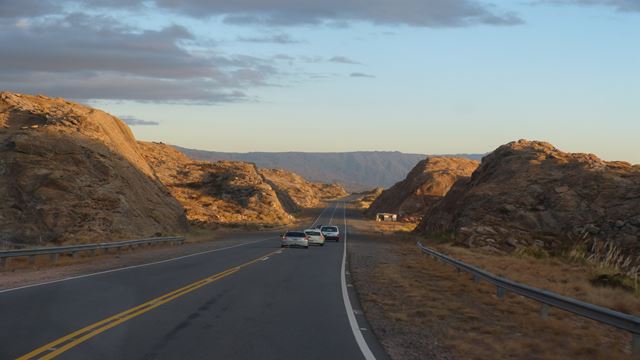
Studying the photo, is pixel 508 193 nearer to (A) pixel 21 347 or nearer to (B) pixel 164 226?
(B) pixel 164 226

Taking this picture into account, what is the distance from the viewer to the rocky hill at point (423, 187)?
119 m

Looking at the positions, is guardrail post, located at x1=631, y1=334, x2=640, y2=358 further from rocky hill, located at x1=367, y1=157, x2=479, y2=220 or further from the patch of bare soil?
rocky hill, located at x1=367, y1=157, x2=479, y2=220

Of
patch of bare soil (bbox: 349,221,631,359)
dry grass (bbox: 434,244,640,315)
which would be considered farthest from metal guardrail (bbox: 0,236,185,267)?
dry grass (bbox: 434,244,640,315)

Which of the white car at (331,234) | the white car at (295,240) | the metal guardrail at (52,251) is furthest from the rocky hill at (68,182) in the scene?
the white car at (331,234)

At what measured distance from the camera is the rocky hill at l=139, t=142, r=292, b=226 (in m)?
94.1

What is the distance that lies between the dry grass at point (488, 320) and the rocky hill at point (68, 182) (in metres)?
22.9

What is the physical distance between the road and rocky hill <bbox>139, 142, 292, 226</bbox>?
68181mm

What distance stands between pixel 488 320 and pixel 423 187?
355ft

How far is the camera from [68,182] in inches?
1698

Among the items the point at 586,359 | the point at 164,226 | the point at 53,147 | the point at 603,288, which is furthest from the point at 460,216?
the point at 586,359

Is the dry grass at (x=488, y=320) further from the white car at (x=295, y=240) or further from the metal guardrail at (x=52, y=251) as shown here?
the white car at (x=295, y=240)

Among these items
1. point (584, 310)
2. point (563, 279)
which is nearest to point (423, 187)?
point (563, 279)

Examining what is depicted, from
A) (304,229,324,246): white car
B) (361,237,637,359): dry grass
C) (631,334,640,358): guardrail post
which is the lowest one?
(304,229,324,246): white car

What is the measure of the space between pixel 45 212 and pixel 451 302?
29.5 meters
